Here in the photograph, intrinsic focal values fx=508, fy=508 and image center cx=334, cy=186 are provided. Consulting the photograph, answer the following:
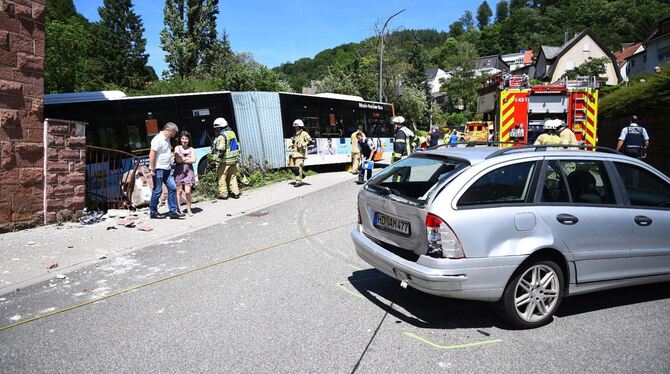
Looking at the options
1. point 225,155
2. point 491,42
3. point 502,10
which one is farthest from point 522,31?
point 225,155

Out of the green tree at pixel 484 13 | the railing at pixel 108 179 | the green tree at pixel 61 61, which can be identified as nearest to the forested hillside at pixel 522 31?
the green tree at pixel 484 13

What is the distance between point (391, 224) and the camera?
498 cm

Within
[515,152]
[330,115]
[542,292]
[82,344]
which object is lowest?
[82,344]

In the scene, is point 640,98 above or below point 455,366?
above

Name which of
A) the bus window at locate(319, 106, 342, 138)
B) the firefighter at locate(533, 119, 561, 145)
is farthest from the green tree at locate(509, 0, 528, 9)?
the firefighter at locate(533, 119, 561, 145)

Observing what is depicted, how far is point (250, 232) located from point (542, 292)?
18.1ft

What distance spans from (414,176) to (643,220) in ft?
7.79

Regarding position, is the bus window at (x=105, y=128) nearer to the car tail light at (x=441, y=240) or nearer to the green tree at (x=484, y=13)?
the car tail light at (x=441, y=240)

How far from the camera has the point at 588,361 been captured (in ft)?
12.9

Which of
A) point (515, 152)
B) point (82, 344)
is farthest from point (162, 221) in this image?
point (515, 152)

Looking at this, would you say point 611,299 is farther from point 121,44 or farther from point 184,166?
point 121,44

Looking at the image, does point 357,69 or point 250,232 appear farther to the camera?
point 357,69

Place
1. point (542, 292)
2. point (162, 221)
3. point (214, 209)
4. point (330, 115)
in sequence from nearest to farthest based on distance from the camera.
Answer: point (542, 292) → point (162, 221) → point (214, 209) → point (330, 115)

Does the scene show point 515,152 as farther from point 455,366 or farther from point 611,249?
point 455,366
